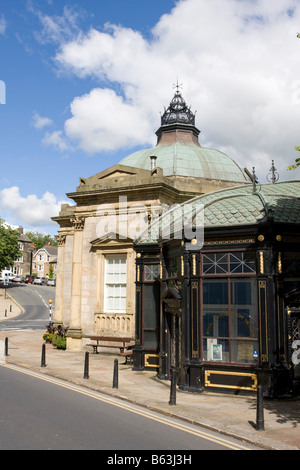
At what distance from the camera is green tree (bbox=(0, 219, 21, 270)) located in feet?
256

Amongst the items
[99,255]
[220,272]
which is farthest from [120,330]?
[220,272]

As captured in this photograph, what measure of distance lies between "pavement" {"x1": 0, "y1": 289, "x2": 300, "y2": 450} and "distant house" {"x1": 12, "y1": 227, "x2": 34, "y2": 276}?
89.6 metres

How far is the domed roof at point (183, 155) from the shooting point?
28.1 m

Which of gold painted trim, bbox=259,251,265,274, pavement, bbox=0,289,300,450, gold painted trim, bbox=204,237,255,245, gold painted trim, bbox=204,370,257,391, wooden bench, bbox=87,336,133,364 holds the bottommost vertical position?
pavement, bbox=0,289,300,450

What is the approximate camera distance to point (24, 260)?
10850 cm

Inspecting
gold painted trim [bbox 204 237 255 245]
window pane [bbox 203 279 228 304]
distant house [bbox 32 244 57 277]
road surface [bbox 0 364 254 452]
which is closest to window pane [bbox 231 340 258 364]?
window pane [bbox 203 279 228 304]

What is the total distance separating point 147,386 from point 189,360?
65.3 inches

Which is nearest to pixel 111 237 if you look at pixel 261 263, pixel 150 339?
pixel 150 339

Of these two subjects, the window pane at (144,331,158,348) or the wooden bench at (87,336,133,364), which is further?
the wooden bench at (87,336,133,364)

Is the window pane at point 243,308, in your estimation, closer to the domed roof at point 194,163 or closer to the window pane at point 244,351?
the window pane at point 244,351

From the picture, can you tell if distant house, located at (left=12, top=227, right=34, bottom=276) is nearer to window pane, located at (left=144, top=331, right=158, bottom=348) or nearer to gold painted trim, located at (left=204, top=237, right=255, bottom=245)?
window pane, located at (left=144, top=331, right=158, bottom=348)

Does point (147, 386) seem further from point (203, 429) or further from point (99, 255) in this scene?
point (99, 255)

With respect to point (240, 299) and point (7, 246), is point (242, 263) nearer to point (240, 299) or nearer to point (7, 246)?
point (240, 299)

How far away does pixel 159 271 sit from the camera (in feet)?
55.7
